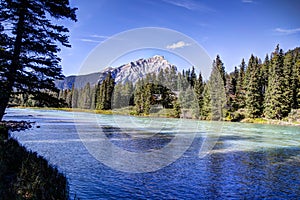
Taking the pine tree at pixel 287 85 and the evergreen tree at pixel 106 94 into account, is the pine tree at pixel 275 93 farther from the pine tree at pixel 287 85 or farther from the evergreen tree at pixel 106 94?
the evergreen tree at pixel 106 94

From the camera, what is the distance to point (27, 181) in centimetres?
728

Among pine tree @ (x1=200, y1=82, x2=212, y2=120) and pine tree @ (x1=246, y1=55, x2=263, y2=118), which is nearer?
pine tree @ (x1=246, y1=55, x2=263, y2=118)

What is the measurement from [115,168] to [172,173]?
291cm

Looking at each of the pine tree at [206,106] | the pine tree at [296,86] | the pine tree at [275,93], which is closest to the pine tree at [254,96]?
the pine tree at [275,93]

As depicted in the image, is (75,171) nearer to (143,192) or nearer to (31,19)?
(143,192)

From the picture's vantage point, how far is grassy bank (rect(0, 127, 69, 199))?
6.36m

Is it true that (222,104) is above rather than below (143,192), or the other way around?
above

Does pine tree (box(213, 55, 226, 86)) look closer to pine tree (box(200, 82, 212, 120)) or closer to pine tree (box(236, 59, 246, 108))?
pine tree (box(236, 59, 246, 108))

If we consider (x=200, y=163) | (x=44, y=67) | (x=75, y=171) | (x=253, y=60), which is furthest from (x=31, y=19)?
(x=253, y=60)

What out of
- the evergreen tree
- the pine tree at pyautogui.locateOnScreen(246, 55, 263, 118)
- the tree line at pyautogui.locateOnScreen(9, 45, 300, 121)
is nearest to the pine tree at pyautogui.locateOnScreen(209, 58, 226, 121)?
the tree line at pyautogui.locateOnScreen(9, 45, 300, 121)

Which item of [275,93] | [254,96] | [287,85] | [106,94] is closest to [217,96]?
[254,96]

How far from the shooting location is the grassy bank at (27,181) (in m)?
6.36

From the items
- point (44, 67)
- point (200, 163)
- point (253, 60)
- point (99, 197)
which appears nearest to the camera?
point (99, 197)

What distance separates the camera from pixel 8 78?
40.5ft
